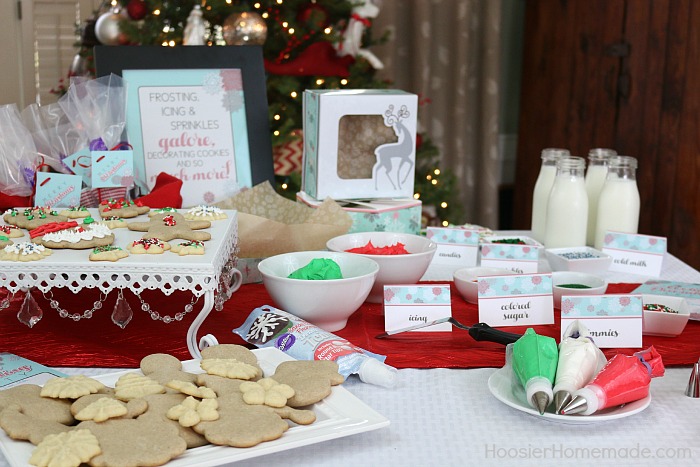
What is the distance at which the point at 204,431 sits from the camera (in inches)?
30.5

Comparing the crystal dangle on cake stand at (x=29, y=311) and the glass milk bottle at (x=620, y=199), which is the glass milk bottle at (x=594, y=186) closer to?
the glass milk bottle at (x=620, y=199)

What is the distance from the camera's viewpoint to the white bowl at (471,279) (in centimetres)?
134

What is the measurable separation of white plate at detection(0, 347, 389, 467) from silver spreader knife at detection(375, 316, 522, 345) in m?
0.27

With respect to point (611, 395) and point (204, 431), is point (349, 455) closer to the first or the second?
point (204, 431)

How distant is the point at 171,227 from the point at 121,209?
0.56 ft

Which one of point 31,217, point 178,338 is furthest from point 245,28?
point 178,338

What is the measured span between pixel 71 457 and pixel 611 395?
580 millimetres

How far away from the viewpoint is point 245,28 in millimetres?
2738

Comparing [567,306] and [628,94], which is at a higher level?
[628,94]

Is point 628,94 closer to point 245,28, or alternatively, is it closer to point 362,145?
point 245,28

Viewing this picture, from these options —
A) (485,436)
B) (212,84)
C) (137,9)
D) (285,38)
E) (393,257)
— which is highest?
(137,9)

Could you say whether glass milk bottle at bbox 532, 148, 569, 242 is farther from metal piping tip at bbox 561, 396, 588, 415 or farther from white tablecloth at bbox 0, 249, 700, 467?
metal piping tip at bbox 561, 396, 588, 415

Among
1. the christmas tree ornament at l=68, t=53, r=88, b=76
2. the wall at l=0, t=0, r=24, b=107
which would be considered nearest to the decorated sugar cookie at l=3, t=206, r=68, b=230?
the christmas tree ornament at l=68, t=53, r=88, b=76

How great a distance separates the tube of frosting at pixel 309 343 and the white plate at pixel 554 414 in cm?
13
